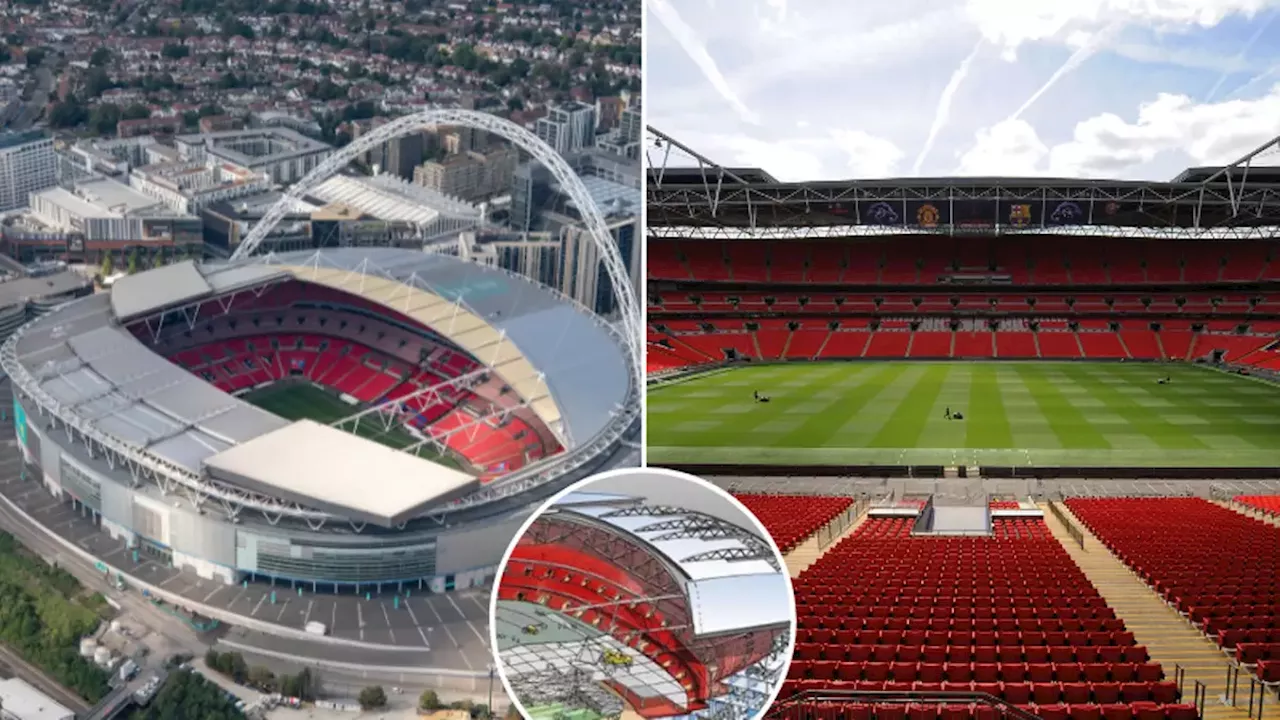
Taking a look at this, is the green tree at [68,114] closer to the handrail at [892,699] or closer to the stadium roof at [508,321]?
the stadium roof at [508,321]

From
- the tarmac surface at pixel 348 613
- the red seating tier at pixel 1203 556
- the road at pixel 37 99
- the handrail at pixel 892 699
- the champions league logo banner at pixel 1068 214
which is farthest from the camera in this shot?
the road at pixel 37 99

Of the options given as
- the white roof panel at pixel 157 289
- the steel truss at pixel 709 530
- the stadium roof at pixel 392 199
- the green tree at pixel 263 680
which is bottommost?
the green tree at pixel 263 680

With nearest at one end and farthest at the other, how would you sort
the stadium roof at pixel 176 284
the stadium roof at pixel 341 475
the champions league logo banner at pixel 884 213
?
1. the stadium roof at pixel 341 475
2. the champions league logo banner at pixel 884 213
3. the stadium roof at pixel 176 284

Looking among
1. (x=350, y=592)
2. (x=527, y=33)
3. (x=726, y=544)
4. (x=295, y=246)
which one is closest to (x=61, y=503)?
(x=350, y=592)

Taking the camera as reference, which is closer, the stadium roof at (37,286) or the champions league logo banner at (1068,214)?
the champions league logo banner at (1068,214)

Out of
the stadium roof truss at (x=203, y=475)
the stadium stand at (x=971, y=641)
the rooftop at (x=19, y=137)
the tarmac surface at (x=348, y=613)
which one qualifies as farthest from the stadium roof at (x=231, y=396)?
the stadium stand at (x=971, y=641)

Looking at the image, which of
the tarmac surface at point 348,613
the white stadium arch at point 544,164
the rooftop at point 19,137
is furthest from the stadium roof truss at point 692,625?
the rooftop at point 19,137

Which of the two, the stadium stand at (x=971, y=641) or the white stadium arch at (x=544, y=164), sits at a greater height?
the white stadium arch at (x=544, y=164)

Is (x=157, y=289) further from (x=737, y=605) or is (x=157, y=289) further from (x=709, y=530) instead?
(x=737, y=605)
